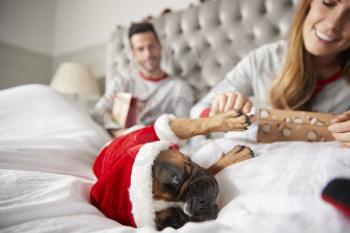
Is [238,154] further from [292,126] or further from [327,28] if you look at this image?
[327,28]

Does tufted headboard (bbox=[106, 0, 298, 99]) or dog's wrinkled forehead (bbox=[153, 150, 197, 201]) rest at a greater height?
tufted headboard (bbox=[106, 0, 298, 99])

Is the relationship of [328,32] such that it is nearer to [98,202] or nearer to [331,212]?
[331,212]

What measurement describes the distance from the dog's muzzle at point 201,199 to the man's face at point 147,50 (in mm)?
972

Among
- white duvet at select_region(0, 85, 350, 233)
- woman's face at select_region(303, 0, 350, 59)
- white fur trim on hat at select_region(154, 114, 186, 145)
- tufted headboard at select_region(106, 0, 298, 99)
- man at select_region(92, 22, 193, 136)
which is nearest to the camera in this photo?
white duvet at select_region(0, 85, 350, 233)

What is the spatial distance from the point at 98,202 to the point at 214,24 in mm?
1128

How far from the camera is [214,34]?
1344 mm

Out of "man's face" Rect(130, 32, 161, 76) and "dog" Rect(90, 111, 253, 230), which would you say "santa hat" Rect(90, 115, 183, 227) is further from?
"man's face" Rect(130, 32, 161, 76)

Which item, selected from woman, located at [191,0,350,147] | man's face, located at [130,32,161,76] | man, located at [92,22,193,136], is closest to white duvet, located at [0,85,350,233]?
woman, located at [191,0,350,147]

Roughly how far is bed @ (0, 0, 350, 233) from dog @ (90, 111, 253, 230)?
26 mm

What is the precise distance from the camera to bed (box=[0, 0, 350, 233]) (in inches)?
12.3

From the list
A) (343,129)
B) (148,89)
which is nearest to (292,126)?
(343,129)

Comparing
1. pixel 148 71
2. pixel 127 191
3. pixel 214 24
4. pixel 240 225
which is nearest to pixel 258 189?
pixel 240 225

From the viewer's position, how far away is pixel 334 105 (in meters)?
0.73

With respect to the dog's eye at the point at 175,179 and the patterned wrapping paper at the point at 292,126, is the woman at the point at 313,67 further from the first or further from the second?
the dog's eye at the point at 175,179
